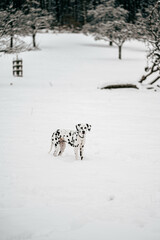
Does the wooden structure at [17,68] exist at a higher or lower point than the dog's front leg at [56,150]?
higher

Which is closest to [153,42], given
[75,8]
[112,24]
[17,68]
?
[17,68]

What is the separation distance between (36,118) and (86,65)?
20996 mm

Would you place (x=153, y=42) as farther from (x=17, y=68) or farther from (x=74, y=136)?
(x=74, y=136)

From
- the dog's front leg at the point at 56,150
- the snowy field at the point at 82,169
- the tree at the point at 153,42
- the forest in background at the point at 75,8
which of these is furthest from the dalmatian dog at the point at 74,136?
the forest in background at the point at 75,8

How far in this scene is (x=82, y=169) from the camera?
6.52m

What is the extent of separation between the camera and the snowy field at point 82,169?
438 cm

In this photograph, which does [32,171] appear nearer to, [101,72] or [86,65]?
[101,72]

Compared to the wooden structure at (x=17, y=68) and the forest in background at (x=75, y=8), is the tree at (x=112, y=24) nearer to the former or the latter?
the forest in background at (x=75, y=8)

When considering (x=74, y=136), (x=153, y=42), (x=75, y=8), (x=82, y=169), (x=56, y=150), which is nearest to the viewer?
(x=82, y=169)

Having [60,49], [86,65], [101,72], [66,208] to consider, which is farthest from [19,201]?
[60,49]

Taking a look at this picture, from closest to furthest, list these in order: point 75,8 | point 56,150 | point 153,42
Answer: point 56,150, point 153,42, point 75,8

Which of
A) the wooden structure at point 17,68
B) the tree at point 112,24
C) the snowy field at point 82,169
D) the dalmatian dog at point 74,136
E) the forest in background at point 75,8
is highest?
the forest in background at point 75,8

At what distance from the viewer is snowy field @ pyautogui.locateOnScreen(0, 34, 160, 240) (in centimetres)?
438

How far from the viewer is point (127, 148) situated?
8.23 meters
